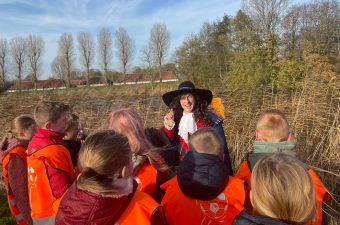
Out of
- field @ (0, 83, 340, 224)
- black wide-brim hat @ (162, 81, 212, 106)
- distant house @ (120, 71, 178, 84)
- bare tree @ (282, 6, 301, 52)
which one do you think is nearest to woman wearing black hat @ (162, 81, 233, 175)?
black wide-brim hat @ (162, 81, 212, 106)

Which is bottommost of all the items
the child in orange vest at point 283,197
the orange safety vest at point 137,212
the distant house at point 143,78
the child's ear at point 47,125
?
the orange safety vest at point 137,212

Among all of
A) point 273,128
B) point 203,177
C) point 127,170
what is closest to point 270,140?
point 273,128

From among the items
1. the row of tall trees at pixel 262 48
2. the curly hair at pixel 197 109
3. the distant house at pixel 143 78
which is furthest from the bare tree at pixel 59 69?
the curly hair at pixel 197 109

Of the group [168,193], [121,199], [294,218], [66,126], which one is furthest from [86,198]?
[66,126]

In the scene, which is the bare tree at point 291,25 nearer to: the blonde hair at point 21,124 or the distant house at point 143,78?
the distant house at point 143,78

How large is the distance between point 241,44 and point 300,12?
15.0m

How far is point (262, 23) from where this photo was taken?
2897cm

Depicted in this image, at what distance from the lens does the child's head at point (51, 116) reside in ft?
8.71

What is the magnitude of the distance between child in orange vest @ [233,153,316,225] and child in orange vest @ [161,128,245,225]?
521mm

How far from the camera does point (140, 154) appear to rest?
2.47m

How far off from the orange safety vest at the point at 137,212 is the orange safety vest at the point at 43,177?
0.76 metres

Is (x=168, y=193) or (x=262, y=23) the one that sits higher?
(x=262, y=23)

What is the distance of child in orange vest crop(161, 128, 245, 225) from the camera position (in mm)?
2119

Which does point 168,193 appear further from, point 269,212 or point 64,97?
point 64,97
